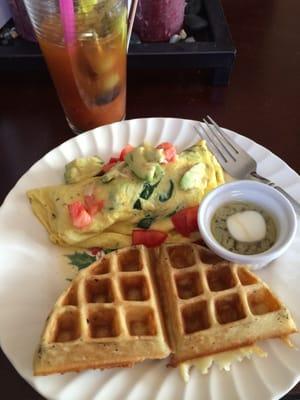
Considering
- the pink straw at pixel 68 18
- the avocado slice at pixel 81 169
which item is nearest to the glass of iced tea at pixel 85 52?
the pink straw at pixel 68 18

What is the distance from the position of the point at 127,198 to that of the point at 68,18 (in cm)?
41

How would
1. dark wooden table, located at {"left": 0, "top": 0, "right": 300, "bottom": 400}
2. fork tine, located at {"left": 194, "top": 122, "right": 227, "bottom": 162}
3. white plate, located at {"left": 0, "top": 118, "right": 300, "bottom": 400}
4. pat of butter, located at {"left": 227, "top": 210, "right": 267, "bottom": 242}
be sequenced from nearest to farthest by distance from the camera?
white plate, located at {"left": 0, "top": 118, "right": 300, "bottom": 400}, pat of butter, located at {"left": 227, "top": 210, "right": 267, "bottom": 242}, fork tine, located at {"left": 194, "top": 122, "right": 227, "bottom": 162}, dark wooden table, located at {"left": 0, "top": 0, "right": 300, "bottom": 400}

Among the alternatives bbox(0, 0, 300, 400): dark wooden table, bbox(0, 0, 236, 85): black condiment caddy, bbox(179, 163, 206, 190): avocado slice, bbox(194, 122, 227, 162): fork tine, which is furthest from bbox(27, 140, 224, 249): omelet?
bbox(0, 0, 236, 85): black condiment caddy

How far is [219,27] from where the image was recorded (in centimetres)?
146

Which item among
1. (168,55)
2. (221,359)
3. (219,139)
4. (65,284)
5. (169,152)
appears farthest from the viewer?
(168,55)

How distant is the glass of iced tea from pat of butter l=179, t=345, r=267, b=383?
71 cm

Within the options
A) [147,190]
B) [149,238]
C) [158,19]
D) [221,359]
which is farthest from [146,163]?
[158,19]

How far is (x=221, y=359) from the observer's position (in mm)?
864

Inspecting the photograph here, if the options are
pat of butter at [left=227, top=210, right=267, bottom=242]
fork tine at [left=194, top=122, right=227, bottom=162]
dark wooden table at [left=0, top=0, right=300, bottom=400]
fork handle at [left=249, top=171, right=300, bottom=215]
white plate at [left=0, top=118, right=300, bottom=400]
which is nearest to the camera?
white plate at [left=0, top=118, right=300, bottom=400]

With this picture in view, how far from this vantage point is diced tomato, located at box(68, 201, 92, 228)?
103 centimetres

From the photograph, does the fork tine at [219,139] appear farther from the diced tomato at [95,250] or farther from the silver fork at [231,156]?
the diced tomato at [95,250]

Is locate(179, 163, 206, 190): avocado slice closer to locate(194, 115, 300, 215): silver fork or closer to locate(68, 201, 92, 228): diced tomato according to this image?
locate(194, 115, 300, 215): silver fork

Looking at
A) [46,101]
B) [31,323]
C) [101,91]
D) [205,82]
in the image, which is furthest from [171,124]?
[31,323]

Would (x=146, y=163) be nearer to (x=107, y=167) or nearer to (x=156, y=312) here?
(x=107, y=167)
